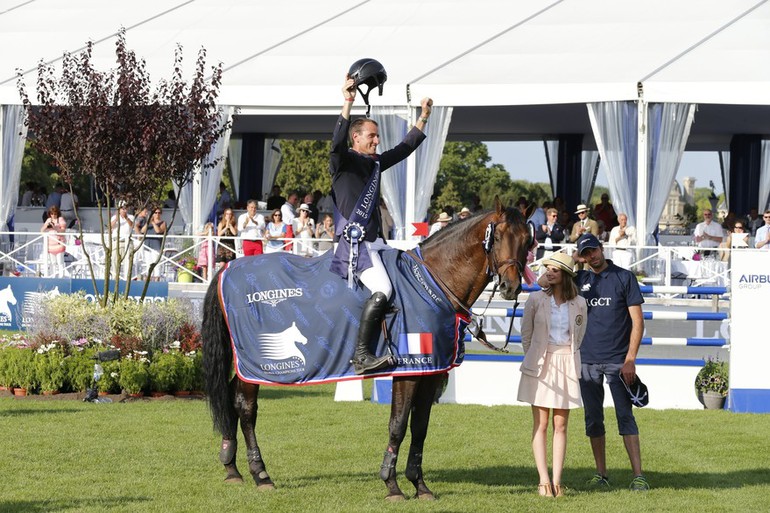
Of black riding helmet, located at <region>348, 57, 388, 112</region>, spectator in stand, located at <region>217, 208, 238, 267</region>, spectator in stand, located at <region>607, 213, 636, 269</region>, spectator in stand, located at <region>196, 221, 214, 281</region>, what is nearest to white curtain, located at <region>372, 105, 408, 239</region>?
spectator in stand, located at <region>217, 208, 238, 267</region>

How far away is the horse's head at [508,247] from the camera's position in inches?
291

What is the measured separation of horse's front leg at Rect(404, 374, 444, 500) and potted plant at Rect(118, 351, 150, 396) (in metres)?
5.61

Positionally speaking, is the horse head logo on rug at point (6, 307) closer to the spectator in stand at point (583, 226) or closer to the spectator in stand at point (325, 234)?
the spectator in stand at point (325, 234)

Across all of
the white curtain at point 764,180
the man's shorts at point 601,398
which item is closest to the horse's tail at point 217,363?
the man's shorts at point 601,398

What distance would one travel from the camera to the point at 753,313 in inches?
480

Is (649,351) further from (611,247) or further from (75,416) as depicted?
(75,416)

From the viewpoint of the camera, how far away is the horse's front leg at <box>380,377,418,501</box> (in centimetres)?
769

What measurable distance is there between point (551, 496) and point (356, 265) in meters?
2.01

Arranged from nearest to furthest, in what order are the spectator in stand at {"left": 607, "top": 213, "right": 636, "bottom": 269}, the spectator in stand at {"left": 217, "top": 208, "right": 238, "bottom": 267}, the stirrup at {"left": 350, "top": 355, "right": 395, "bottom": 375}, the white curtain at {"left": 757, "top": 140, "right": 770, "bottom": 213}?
the stirrup at {"left": 350, "top": 355, "right": 395, "bottom": 375} → the spectator in stand at {"left": 607, "top": 213, "right": 636, "bottom": 269} → the spectator in stand at {"left": 217, "top": 208, "right": 238, "bottom": 267} → the white curtain at {"left": 757, "top": 140, "right": 770, "bottom": 213}

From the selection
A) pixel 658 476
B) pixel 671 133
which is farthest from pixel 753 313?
pixel 671 133

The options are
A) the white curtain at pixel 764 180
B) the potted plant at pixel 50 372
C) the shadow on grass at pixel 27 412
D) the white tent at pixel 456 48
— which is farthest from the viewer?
the white curtain at pixel 764 180

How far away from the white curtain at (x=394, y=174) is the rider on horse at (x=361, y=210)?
41.7 ft

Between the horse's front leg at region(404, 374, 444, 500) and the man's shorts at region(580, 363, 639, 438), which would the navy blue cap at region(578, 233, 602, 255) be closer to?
the man's shorts at region(580, 363, 639, 438)

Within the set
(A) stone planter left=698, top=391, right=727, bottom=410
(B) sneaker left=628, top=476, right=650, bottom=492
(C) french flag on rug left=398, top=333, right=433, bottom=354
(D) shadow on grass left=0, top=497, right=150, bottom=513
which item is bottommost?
(D) shadow on grass left=0, top=497, right=150, bottom=513
